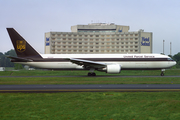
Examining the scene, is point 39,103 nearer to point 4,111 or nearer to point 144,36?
point 4,111

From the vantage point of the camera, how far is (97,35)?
144 meters

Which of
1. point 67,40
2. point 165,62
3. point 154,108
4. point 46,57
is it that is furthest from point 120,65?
point 67,40

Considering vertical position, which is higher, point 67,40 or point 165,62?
point 67,40

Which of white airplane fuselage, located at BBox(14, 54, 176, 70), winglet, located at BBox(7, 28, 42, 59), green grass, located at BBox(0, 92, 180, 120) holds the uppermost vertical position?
winglet, located at BBox(7, 28, 42, 59)

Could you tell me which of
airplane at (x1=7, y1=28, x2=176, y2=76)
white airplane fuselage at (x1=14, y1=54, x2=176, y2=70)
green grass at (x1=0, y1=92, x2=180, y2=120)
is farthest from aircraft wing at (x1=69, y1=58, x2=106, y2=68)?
green grass at (x1=0, y1=92, x2=180, y2=120)

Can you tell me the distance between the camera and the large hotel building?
459 feet

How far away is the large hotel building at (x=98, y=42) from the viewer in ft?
459

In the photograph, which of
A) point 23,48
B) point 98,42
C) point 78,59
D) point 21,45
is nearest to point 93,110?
point 78,59

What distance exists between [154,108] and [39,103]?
6654 mm

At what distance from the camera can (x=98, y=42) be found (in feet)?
469

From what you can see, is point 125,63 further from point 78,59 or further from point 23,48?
point 23,48

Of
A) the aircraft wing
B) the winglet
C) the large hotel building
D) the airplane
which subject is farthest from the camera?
the large hotel building

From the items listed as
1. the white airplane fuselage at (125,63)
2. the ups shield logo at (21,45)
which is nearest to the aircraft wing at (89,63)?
the white airplane fuselage at (125,63)

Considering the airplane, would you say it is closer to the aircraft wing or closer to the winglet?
the winglet
